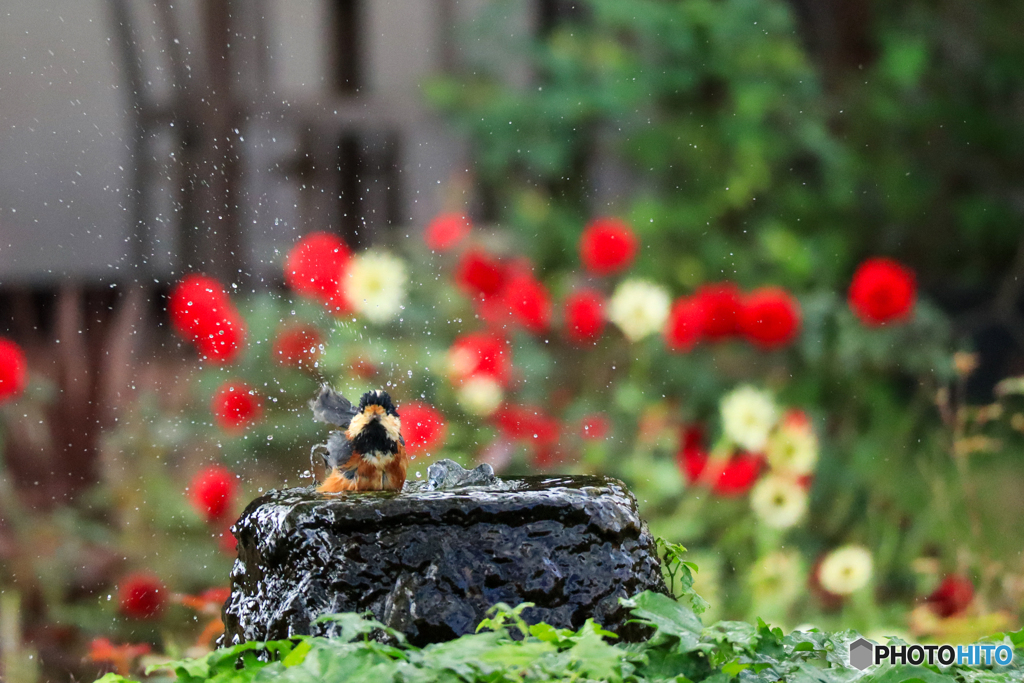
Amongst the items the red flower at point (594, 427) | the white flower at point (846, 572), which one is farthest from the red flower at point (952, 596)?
the red flower at point (594, 427)

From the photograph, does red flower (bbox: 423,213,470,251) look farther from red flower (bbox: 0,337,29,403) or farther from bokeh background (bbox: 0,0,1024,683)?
red flower (bbox: 0,337,29,403)

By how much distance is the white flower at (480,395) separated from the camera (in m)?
3.46

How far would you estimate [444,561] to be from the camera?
1.44m

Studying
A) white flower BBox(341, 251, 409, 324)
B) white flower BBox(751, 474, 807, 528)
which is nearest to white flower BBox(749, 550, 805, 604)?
white flower BBox(751, 474, 807, 528)

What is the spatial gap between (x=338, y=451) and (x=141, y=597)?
5.26 ft

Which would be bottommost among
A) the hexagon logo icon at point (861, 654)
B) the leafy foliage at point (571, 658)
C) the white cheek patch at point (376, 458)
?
the hexagon logo icon at point (861, 654)

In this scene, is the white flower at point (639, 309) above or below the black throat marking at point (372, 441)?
above

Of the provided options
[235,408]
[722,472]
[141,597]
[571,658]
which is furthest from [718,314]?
[571,658]

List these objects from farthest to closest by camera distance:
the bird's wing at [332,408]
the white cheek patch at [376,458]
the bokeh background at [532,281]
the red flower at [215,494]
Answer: the bokeh background at [532,281], the red flower at [215,494], the bird's wing at [332,408], the white cheek patch at [376,458]

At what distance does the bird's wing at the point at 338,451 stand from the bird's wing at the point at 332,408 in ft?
0.22

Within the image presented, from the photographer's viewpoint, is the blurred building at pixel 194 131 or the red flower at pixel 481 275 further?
the blurred building at pixel 194 131

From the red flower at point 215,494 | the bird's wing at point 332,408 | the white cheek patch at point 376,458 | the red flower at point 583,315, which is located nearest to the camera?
the white cheek patch at point 376,458

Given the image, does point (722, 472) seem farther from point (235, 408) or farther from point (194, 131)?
point (194, 131)

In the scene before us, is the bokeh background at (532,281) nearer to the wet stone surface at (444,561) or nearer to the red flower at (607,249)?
the red flower at (607,249)
